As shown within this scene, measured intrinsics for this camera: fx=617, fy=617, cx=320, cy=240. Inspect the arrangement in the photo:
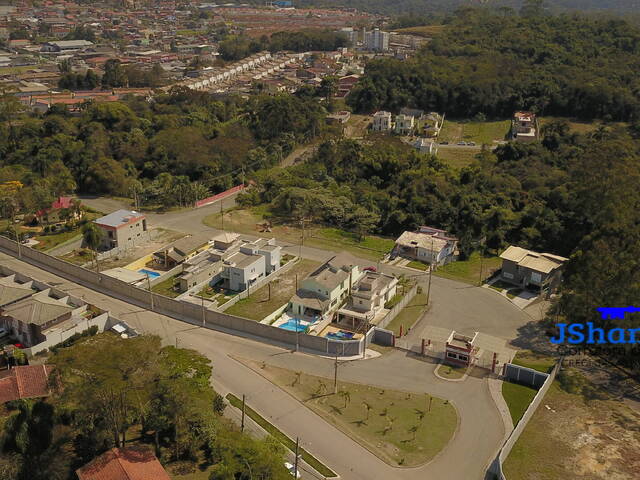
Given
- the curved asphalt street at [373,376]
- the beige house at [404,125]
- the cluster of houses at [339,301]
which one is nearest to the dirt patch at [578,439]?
the curved asphalt street at [373,376]

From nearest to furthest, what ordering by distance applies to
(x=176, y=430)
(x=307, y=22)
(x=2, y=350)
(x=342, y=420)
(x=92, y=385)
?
1. (x=92, y=385)
2. (x=176, y=430)
3. (x=342, y=420)
4. (x=2, y=350)
5. (x=307, y=22)

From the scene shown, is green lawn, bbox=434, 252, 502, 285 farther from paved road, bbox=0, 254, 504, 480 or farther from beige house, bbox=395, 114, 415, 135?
beige house, bbox=395, 114, 415, 135

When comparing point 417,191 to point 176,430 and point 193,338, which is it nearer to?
point 193,338

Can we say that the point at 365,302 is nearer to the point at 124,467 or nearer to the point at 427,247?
the point at 427,247

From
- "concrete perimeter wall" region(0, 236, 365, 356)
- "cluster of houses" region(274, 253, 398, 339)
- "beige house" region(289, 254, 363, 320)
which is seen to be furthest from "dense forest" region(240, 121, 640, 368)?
"concrete perimeter wall" region(0, 236, 365, 356)

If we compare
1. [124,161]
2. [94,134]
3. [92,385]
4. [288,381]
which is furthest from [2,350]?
[94,134]

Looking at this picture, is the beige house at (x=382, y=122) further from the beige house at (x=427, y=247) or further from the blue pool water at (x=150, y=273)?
the blue pool water at (x=150, y=273)

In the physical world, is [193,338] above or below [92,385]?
below
